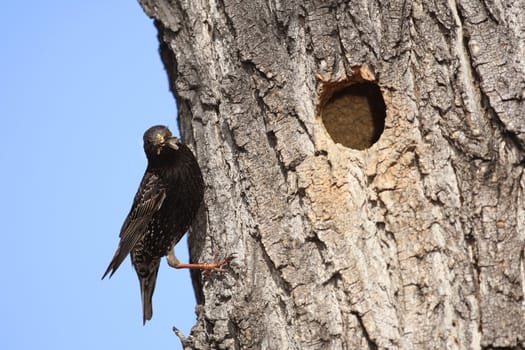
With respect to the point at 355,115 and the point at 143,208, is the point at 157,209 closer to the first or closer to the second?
the point at 143,208

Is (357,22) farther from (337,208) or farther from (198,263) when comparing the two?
(198,263)

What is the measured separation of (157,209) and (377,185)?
2647 millimetres

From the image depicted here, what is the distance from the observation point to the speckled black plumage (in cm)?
573

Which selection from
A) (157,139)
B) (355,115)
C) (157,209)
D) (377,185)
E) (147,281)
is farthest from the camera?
(147,281)

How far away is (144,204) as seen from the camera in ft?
20.6

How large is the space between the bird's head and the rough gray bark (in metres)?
1.32

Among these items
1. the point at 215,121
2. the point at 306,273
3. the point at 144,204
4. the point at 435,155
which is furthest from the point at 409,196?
the point at 144,204

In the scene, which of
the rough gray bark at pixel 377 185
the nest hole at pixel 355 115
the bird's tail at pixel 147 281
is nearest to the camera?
the rough gray bark at pixel 377 185

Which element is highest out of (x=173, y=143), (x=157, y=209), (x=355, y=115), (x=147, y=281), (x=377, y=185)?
(x=173, y=143)

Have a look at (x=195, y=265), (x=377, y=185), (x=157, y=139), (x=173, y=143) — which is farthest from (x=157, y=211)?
(x=377, y=185)

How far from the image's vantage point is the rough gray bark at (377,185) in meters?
3.81

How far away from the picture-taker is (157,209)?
20.5 ft

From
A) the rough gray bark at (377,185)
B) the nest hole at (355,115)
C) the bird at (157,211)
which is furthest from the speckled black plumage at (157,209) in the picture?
the nest hole at (355,115)

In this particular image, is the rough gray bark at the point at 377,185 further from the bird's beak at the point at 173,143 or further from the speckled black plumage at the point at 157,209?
the speckled black plumage at the point at 157,209
